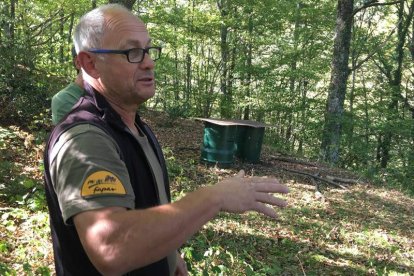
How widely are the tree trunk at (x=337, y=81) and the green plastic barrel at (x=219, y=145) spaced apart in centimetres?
472

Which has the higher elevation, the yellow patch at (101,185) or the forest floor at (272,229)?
the yellow patch at (101,185)

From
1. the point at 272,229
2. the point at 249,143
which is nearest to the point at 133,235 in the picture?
the point at 272,229

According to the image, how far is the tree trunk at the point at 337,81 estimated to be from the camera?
40.5 ft

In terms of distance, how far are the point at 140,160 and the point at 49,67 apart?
28.0ft

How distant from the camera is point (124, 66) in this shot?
5.42 feet

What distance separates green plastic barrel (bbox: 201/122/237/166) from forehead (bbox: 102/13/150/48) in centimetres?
726

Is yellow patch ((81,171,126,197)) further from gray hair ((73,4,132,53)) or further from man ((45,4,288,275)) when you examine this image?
gray hair ((73,4,132,53))

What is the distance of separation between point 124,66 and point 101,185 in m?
0.59

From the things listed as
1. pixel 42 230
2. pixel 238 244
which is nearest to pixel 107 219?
pixel 42 230

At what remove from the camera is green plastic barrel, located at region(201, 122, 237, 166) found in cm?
893

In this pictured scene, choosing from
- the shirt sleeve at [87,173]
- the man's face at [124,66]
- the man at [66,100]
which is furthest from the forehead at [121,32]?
the man at [66,100]

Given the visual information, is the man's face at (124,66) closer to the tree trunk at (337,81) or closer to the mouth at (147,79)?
the mouth at (147,79)

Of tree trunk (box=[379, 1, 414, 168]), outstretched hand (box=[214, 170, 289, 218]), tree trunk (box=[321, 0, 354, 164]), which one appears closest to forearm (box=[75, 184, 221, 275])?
outstretched hand (box=[214, 170, 289, 218])

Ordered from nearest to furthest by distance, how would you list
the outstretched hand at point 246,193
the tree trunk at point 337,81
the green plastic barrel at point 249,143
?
1. the outstretched hand at point 246,193
2. the green plastic barrel at point 249,143
3. the tree trunk at point 337,81
